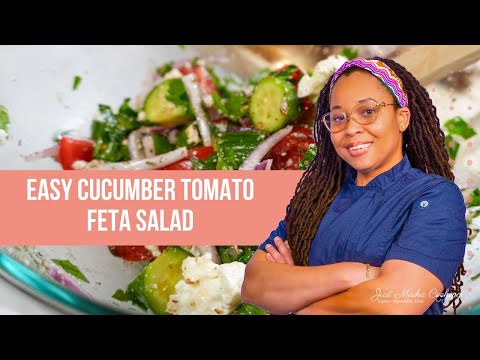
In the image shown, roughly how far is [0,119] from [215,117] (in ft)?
2.66

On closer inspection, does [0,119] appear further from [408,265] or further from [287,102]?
[408,265]

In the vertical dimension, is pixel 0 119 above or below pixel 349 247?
above

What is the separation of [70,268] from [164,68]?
3.52 ft

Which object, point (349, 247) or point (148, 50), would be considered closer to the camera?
point (349, 247)

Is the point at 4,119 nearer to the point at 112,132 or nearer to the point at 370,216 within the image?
the point at 112,132

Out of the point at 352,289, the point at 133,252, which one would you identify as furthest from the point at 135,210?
the point at 352,289

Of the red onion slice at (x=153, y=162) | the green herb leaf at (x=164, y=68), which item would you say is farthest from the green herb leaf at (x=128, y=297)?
the green herb leaf at (x=164, y=68)

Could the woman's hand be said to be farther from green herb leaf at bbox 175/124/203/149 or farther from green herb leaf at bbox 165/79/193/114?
green herb leaf at bbox 165/79/193/114

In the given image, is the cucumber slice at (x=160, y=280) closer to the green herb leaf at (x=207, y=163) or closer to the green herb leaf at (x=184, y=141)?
the green herb leaf at (x=207, y=163)

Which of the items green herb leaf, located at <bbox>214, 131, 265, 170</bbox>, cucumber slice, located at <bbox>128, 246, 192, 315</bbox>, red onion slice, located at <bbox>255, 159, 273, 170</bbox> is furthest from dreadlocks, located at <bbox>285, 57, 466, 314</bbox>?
cucumber slice, located at <bbox>128, 246, 192, 315</bbox>

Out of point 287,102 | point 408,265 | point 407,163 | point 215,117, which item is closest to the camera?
point 408,265

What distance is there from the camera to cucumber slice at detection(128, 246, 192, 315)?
84.3 inches

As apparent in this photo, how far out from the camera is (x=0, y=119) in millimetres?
2348

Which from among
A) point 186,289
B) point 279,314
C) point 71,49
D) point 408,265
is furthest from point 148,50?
point 408,265
